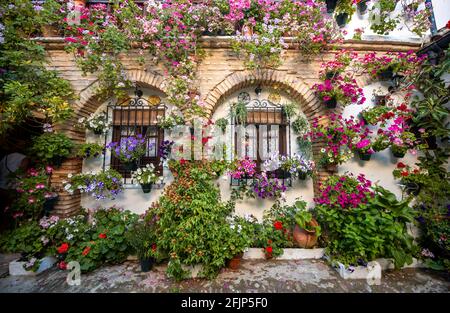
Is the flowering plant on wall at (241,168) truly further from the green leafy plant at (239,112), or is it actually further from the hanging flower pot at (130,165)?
the hanging flower pot at (130,165)

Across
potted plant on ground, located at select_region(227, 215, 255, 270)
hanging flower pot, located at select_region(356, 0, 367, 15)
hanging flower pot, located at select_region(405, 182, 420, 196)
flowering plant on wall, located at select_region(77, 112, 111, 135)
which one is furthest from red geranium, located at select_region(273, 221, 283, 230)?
hanging flower pot, located at select_region(356, 0, 367, 15)

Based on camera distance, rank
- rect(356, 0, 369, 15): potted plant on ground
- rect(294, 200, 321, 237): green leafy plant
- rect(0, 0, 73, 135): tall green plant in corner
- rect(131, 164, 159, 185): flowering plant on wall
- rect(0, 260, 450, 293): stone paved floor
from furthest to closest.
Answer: rect(356, 0, 369, 15): potted plant on ground < rect(131, 164, 159, 185): flowering plant on wall < rect(294, 200, 321, 237): green leafy plant < rect(0, 0, 73, 135): tall green plant in corner < rect(0, 260, 450, 293): stone paved floor

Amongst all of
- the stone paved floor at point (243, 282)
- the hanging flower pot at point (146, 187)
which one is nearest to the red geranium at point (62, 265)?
the stone paved floor at point (243, 282)

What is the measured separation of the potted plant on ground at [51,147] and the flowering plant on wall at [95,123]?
40 centimetres

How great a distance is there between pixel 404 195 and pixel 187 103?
4.70 meters

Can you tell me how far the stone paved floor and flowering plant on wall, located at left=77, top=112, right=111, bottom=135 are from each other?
2.47 metres

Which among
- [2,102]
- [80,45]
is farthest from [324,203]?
[2,102]

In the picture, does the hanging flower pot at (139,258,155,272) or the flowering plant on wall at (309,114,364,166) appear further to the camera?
the flowering plant on wall at (309,114,364,166)

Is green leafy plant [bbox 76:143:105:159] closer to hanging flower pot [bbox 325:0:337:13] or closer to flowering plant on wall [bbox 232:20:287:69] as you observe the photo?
flowering plant on wall [bbox 232:20:287:69]

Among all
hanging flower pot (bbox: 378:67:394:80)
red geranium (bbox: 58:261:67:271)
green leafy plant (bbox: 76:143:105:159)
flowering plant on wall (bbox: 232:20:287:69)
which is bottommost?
red geranium (bbox: 58:261:67:271)

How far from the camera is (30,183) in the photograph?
2.99m

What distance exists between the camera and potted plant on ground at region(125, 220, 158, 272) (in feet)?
8.64
